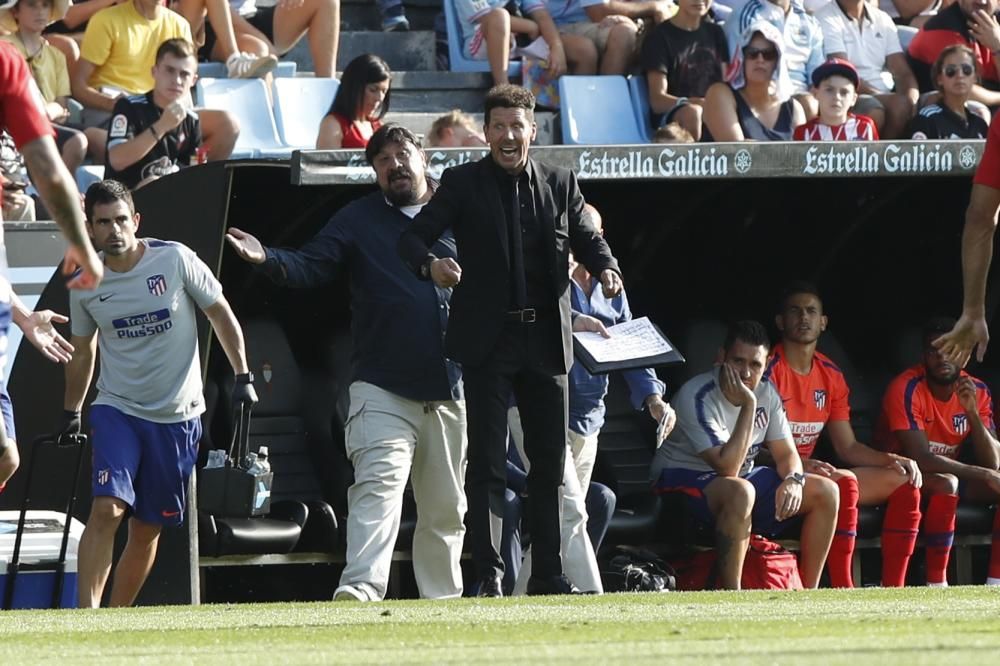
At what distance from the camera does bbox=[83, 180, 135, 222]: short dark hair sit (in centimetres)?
791

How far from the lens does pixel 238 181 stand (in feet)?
29.6

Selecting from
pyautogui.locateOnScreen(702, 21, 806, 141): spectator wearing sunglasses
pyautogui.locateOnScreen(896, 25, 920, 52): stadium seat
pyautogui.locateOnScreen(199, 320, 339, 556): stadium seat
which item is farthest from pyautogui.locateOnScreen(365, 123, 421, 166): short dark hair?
pyautogui.locateOnScreen(896, 25, 920, 52): stadium seat

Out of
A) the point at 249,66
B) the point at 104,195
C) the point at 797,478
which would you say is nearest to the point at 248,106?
the point at 249,66

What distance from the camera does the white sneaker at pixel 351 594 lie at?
7.73 meters

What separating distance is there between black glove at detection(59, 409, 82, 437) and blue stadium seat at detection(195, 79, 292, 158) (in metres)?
3.22

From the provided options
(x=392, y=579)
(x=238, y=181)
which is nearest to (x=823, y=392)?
(x=392, y=579)

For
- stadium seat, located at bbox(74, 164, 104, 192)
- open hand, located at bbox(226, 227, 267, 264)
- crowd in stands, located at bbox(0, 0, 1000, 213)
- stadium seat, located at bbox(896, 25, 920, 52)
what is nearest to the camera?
open hand, located at bbox(226, 227, 267, 264)

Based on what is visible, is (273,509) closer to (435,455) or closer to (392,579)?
(392,579)

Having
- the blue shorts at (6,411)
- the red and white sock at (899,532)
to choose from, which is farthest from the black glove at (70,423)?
the red and white sock at (899,532)

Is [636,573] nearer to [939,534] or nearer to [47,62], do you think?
[939,534]

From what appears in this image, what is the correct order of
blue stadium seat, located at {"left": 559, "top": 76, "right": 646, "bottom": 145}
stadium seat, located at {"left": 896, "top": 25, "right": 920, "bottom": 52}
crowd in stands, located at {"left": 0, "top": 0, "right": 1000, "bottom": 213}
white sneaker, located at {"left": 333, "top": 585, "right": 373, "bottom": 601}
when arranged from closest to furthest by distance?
white sneaker, located at {"left": 333, "top": 585, "right": 373, "bottom": 601} → crowd in stands, located at {"left": 0, "top": 0, "right": 1000, "bottom": 213} → blue stadium seat, located at {"left": 559, "top": 76, "right": 646, "bottom": 145} → stadium seat, located at {"left": 896, "top": 25, "right": 920, "bottom": 52}

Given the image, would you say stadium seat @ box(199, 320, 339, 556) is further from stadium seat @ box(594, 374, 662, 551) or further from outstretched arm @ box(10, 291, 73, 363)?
outstretched arm @ box(10, 291, 73, 363)

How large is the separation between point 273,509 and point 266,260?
64.9 inches

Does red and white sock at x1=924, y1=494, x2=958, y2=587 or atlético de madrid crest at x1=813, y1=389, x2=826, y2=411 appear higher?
atlético de madrid crest at x1=813, y1=389, x2=826, y2=411
